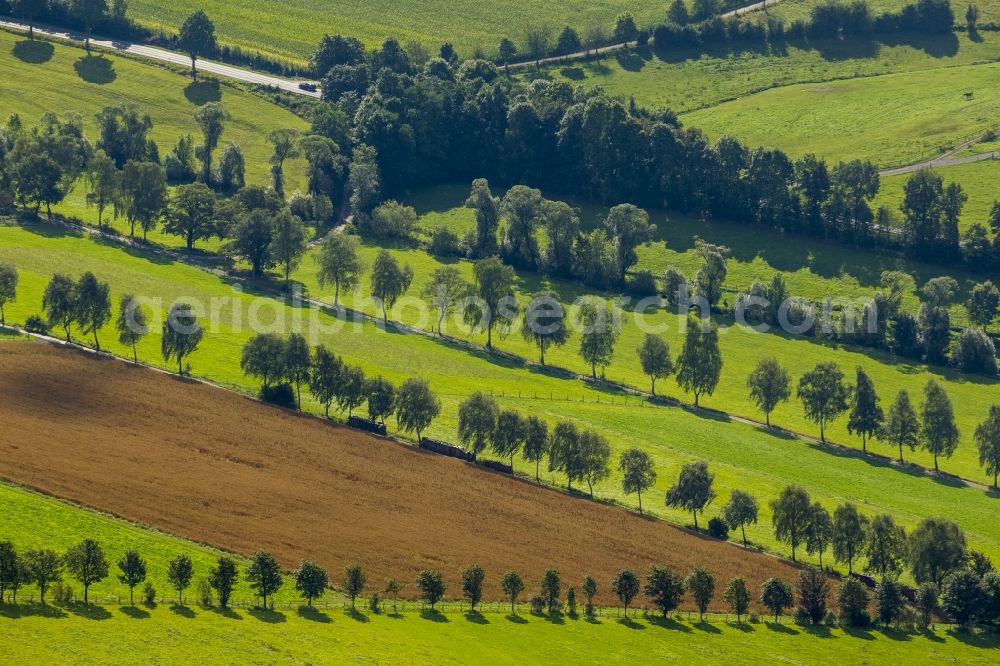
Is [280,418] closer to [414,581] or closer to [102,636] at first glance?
[414,581]

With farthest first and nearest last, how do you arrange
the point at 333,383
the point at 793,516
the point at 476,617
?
the point at 333,383 → the point at 793,516 → the point at 476,617

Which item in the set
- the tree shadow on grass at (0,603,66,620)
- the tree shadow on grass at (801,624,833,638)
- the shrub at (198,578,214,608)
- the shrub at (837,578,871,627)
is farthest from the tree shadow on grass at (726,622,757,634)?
the tree shadow on grass at (0,603,66,620)

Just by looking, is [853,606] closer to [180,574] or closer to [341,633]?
[341,633]

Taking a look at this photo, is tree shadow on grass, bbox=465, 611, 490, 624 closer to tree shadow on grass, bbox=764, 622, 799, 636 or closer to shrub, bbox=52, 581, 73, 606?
tree shadow on grass, bbox=764, 622, 799, 636

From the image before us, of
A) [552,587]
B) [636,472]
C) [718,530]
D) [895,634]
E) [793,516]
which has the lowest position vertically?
[895,634]

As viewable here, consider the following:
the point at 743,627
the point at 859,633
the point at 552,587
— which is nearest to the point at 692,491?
the point at 743,627

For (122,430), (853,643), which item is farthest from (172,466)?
(853,643)
